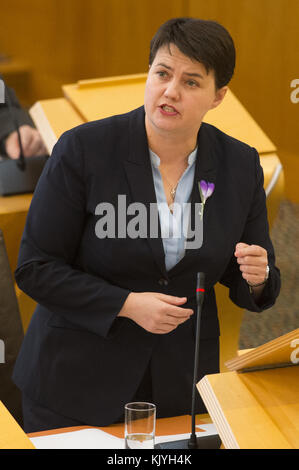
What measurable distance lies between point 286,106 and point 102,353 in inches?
122

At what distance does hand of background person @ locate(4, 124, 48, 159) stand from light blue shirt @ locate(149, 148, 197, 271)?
3.04ft

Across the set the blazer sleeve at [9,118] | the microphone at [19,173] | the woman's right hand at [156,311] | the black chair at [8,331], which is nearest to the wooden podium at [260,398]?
the woman's right hand at [156,311]

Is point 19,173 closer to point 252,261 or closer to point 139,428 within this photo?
point 252,261

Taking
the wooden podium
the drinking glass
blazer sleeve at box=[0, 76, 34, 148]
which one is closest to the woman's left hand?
the wooden podium

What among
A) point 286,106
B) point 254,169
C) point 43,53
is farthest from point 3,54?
point 254,169

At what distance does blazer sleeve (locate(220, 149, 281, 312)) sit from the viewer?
171 cm

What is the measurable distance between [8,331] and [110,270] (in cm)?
37

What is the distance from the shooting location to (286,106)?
4.50 meters

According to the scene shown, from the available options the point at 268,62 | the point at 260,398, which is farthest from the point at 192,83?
the point at 268,62

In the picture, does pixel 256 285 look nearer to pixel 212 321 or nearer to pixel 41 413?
pixel 212 321

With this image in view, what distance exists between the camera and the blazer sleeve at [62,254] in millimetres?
1604

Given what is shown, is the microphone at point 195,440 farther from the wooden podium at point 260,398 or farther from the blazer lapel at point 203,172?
the blazer lapel at point 203,172

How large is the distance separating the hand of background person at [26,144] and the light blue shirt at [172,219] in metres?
0.93

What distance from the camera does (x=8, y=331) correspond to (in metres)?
1.88
